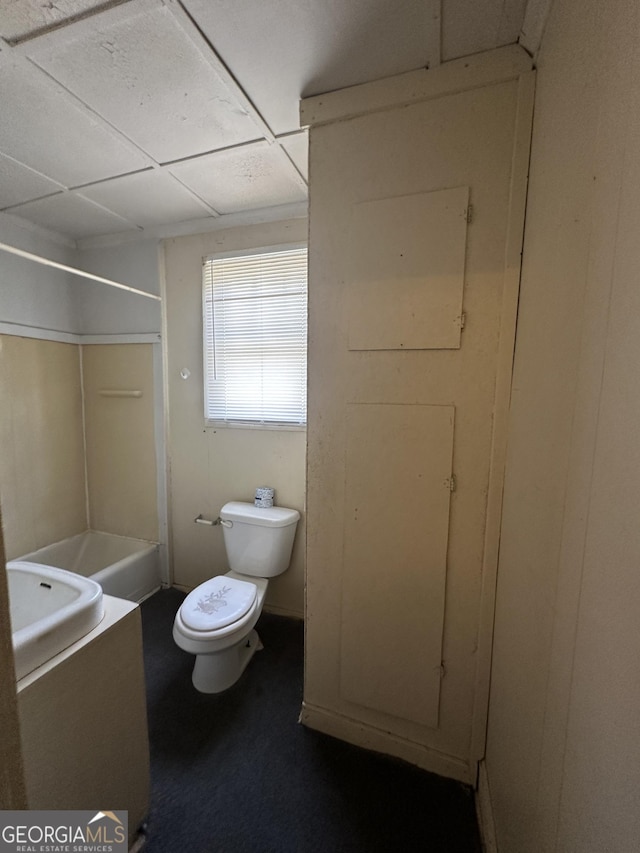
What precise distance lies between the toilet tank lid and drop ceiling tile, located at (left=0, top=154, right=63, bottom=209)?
1.89m

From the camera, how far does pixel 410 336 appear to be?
1102 millimetres

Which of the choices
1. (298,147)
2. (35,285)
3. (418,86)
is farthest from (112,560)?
(418,86)

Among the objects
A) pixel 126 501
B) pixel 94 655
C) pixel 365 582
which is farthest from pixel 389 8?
pixel 126 501

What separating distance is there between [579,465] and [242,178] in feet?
5.97

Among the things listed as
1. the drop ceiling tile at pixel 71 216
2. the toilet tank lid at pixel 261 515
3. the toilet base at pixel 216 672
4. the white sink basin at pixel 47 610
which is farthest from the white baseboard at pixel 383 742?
the drop ceiling tile at pixel 71 216

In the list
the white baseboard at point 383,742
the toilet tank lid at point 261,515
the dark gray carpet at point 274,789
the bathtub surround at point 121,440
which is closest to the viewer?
the dark gray carpet at point 274,789

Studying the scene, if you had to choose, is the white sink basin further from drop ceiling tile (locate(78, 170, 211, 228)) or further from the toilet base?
drop ceiling tile (locate(78, 170, 211, 228))

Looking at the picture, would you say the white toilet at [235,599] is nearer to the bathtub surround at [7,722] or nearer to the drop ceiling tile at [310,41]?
the bathtub surround at [7,722]

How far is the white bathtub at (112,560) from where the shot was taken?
2025mm

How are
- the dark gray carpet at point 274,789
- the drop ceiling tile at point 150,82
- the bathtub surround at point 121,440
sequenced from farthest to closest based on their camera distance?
the bathtub surround at point 121,440 → the dark gray carpet at point 274,789 → the drop ceiling tile at point 150,82

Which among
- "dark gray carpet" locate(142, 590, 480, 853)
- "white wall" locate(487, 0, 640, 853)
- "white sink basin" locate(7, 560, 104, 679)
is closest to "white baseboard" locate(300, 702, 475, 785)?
"dark gray carpet" locate(142, 590, 480, 853)

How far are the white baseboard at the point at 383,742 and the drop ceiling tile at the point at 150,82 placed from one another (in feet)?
7.69

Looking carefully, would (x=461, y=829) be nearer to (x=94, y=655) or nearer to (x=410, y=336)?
→ (x=94, y=655)

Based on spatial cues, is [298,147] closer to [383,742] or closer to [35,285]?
[35,285]
